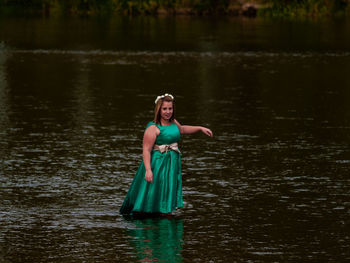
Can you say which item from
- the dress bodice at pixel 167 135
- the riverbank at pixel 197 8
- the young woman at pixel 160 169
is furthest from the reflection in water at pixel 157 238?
the riverbank at pixel 197 8

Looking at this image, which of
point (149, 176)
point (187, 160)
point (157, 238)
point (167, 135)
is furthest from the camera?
point (187, 160)

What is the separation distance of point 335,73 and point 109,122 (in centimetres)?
1399

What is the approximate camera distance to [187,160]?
15.0m

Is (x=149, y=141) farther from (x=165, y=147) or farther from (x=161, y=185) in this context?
(x=161, y=185)

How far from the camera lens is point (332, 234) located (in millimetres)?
10273

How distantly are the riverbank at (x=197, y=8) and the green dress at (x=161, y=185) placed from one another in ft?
260

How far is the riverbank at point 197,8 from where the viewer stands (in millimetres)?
90938

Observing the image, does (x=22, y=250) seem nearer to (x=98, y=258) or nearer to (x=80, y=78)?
(x=98, y=258)

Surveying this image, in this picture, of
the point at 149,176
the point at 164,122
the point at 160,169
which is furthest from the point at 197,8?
the point at 149,176

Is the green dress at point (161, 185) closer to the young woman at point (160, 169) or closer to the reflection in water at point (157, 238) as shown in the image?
the young woman at point (160, 169)

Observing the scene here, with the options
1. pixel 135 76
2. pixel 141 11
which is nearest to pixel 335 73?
pixel 135 76

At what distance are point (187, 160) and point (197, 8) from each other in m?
82.7

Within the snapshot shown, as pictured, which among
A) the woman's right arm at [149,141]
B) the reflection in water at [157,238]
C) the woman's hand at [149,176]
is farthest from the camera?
the woman's right arm at [149,141]

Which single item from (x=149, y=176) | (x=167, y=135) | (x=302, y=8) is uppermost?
(x=167, y=135)
